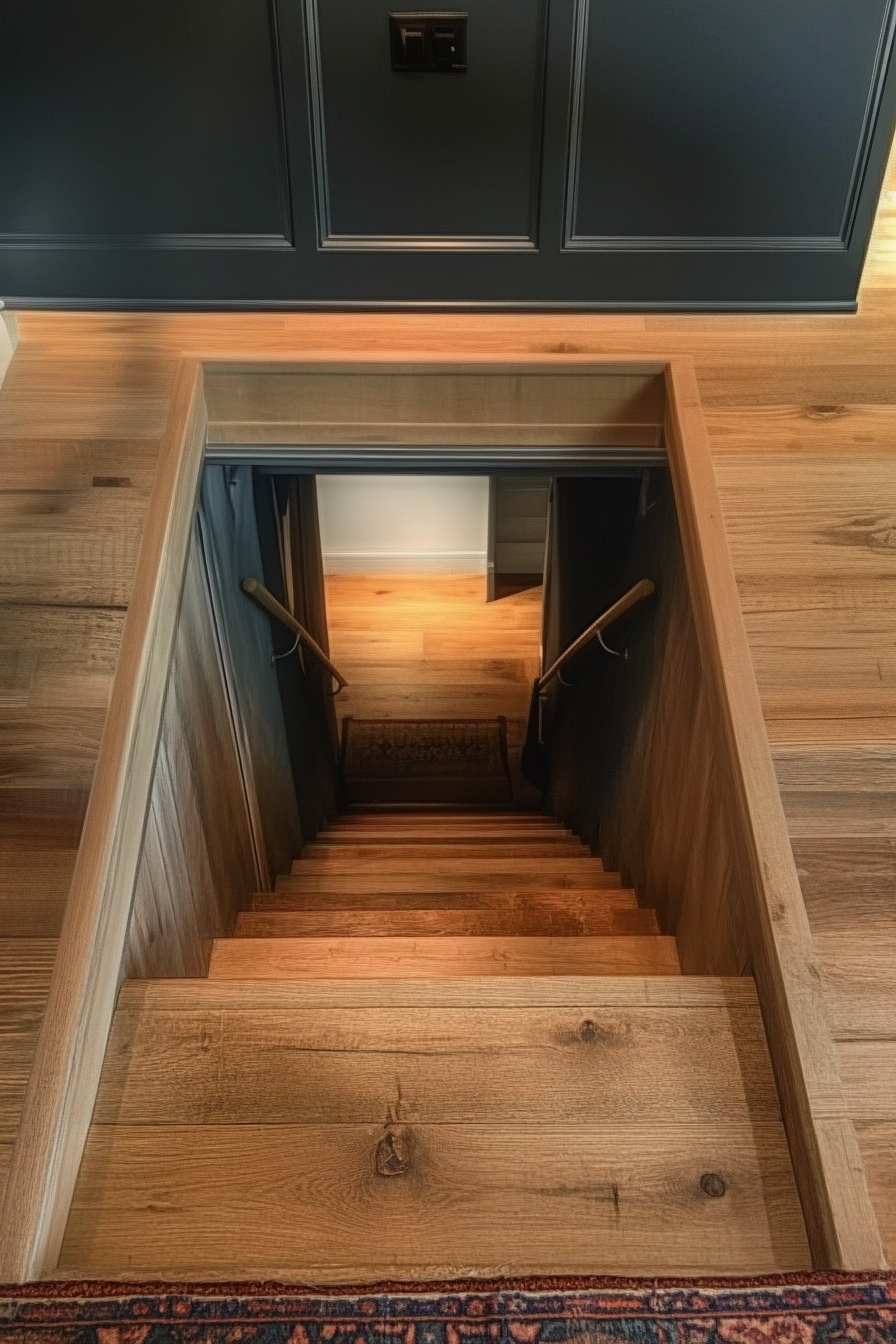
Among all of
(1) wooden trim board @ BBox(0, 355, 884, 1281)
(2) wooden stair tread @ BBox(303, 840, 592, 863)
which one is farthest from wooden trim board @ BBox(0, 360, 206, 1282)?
(2) wooden stair tread @ BBox(303, 840, 592, 863)

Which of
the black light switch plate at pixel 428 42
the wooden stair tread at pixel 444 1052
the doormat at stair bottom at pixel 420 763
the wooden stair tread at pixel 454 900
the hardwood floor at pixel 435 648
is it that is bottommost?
the doormat at stair bottom at pixel 420 763

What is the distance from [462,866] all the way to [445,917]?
74 centimetres

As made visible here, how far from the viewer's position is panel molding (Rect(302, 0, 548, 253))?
2139 mm

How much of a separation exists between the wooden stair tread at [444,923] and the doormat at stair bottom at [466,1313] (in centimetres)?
111

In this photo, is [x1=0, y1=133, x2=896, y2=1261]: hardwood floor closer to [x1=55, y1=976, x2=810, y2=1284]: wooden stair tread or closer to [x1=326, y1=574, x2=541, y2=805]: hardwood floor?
[x1=55, y1=976, x2=810, y2=1284]: wooden stair tread

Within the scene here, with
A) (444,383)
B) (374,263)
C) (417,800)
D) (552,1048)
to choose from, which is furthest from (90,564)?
(417,800)

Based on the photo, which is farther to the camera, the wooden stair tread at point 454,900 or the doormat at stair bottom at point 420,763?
the doormat at stair bottom at point 420,763

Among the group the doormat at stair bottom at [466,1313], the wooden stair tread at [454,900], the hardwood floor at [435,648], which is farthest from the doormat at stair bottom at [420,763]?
the doormat at stair bottom at [466,1313]

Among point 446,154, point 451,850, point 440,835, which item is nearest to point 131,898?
point 446,154

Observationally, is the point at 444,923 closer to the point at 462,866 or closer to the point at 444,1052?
the point at 462,866

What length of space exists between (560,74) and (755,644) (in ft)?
4.53

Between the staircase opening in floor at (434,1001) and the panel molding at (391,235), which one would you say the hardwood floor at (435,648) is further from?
the panel molding at (391,235)

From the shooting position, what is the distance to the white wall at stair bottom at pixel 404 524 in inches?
232

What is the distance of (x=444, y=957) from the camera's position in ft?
6.19
